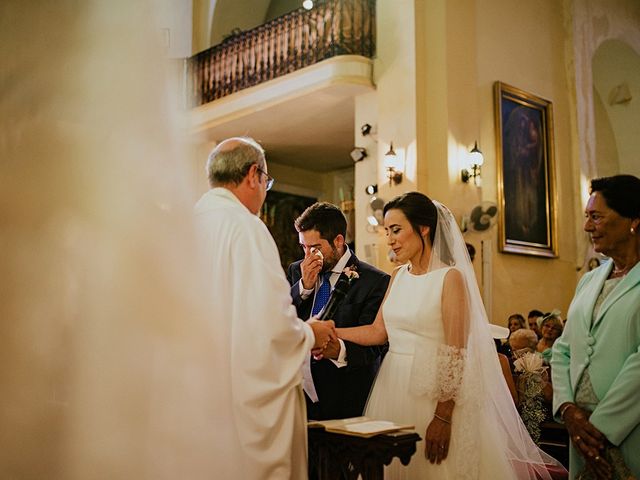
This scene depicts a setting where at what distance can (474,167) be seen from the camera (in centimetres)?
941

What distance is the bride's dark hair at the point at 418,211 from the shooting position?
346cm

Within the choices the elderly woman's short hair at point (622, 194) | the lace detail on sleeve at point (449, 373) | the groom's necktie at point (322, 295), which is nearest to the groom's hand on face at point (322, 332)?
the lace detail on sleeve at point (449, 373)

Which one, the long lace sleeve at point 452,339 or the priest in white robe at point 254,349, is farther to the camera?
the long lace sleeve at point 452,339

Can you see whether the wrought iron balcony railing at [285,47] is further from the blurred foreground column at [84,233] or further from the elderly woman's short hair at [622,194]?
the blurred foreground column at [84,233]

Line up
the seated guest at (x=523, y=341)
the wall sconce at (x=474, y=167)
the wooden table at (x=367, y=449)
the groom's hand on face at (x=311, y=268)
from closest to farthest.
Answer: the wooden table at (x=367, y=449), the groom's hand on face at (x=311, y=268), the seated guest at (x=523, y=341), the wall sconce at (x=474, y=167)

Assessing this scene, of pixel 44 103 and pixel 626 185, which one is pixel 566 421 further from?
pixel 44 103

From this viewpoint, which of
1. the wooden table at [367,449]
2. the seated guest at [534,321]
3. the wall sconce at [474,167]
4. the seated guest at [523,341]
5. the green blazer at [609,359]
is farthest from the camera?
the wall sconce at [474,167]

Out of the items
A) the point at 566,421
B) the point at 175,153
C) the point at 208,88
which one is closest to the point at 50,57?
the point at 175,153

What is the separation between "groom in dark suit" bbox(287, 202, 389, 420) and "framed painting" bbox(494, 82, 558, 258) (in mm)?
6285

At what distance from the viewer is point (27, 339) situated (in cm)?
136

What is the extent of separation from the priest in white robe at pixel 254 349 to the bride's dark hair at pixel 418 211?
931 millimetres

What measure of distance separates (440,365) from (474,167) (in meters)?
6.67

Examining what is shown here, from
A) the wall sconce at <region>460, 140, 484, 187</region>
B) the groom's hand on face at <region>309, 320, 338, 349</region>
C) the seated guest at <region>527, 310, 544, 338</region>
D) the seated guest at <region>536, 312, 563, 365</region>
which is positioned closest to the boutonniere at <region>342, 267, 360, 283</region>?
the groom's hand on face at <region>309, 320, 338, 349</region>

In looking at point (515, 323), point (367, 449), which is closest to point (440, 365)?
point (367, 449)
